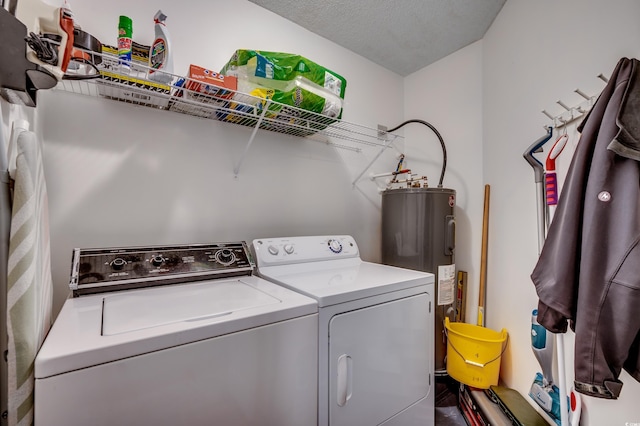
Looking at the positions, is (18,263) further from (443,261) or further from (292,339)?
(443,261)

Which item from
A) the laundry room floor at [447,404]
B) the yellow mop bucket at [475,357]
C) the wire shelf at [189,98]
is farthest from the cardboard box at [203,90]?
the laundry room floor at [447,404]

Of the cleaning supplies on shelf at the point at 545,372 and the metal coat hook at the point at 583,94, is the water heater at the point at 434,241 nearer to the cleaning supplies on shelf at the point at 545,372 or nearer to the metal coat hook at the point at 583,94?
the cleaning supplies on shelf at the point at 545,372

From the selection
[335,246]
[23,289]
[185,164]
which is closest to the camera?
[23,289]

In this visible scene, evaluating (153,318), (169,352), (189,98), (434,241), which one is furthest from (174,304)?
(434,241)

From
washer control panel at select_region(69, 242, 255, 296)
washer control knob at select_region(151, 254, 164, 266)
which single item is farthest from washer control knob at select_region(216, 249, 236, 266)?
washer control knob at select_region(151, 254, 164, 266)

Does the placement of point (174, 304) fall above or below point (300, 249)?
below

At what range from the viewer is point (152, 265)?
131 cm

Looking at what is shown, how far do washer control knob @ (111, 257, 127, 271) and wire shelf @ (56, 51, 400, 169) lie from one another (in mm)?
722

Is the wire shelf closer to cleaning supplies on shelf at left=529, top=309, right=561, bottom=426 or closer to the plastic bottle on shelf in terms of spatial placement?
the plastic bottle on shelf

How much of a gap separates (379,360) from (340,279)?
1.29ft

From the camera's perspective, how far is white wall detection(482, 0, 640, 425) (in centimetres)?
112

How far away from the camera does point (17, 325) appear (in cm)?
67

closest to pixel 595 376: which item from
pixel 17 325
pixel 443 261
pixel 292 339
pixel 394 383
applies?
pixel 394 383

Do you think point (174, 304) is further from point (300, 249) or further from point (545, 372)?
point (545, 372)
